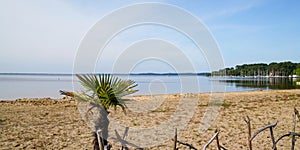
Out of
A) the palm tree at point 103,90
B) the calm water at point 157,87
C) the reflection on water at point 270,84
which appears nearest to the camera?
the palm tree at point 103,90

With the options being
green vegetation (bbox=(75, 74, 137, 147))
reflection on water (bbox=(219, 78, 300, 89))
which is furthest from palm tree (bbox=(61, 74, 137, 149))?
reflection on water (bbox=(219, 78, 300, 89))

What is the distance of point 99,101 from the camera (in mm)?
2082

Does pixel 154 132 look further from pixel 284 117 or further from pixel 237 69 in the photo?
pixel 237 69

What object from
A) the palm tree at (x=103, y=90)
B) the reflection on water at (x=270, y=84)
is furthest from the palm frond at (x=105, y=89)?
the reflection on water at (x=270, y=84)

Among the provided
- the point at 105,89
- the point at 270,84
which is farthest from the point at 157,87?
the point at 270,84

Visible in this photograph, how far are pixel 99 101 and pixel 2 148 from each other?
18.9ft

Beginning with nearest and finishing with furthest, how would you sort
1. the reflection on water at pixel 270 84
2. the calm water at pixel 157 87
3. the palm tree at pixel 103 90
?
the palm tree at pixel 103 90
the calm water at pixel 157 87
the reflection on water at pixel 270 84

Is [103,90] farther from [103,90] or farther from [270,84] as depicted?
[270,84]

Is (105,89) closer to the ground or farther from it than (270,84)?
farther from it

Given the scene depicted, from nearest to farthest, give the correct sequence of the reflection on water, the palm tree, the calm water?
the palm tree < the calm water < the reflection on water

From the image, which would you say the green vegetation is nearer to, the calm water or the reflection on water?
the calm water

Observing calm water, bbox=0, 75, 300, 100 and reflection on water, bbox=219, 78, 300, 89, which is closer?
calm water, bbox=0, 75, 300, 100

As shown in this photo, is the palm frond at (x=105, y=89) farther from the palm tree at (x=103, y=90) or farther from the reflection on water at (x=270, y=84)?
the reflection on water at (x=270, y=84)

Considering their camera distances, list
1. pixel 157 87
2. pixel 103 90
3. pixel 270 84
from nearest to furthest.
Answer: pixel 103 90 < pixel 157 87 < pixel 270 84
